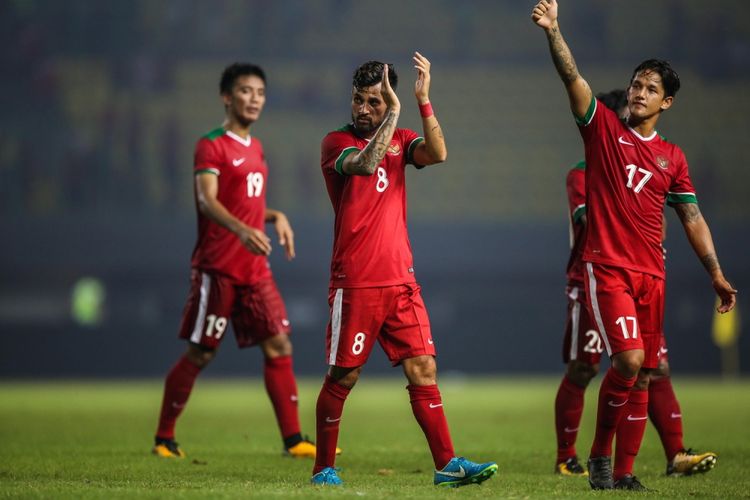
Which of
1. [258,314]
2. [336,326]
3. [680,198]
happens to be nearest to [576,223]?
[680,198]

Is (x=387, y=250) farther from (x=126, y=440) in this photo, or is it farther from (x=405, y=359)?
(x=126, y=440)

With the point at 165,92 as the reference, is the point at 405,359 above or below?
below

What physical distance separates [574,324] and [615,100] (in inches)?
70.2

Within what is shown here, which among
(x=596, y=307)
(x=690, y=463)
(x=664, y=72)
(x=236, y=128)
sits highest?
(x=664, y=72)

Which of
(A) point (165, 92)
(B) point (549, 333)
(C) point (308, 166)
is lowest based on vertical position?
(B) point (549, 333)

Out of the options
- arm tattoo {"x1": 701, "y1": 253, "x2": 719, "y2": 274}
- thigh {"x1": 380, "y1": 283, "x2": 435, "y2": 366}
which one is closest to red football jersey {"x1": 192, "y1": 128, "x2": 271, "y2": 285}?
thigh {"x1": 380, "y1": 283, "x2": 435, "y2": 366}

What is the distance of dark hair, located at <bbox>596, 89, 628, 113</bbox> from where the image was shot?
9.11 meters

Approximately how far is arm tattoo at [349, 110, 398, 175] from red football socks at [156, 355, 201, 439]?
372 cm

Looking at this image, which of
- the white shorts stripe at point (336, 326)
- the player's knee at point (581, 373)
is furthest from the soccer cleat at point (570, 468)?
the white shorts stripe at point (336, 326)

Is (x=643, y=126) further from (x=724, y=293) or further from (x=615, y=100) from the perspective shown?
(x=615, y=100)

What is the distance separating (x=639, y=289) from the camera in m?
7.39

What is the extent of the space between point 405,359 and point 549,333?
96.2 ft

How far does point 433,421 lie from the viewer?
23.4 ft

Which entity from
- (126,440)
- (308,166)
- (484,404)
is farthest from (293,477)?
(308,166)
